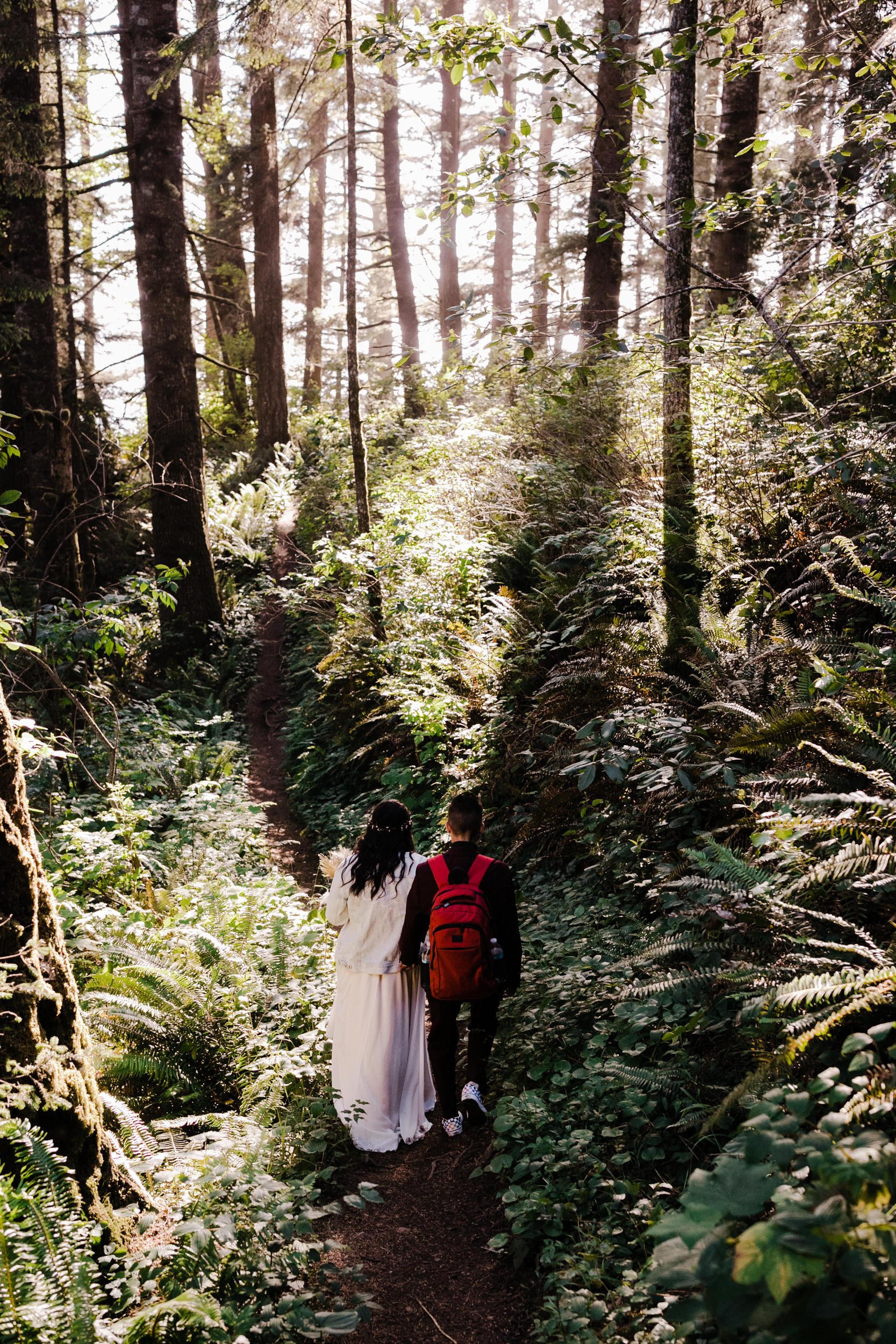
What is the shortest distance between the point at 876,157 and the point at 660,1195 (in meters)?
7.77

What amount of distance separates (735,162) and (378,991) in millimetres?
14843

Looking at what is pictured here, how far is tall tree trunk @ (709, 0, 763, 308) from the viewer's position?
42.3 feet

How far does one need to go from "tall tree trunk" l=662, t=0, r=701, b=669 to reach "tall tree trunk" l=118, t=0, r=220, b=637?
7.28 m

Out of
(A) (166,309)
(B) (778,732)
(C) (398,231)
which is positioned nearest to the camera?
(B) (778,732)

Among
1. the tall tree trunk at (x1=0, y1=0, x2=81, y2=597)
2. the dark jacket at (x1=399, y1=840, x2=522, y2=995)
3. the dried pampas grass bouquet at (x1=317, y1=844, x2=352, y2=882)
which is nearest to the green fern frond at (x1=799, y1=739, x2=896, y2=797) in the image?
the dark jacket at (x1=399, y1=840, x2=522, y2=995)

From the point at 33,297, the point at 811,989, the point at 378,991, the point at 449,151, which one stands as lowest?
the point at 378,991

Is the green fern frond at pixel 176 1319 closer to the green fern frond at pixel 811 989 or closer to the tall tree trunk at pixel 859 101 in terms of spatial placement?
the green fern frond at pixel 811 989

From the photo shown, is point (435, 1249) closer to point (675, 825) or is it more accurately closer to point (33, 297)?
point (675, 825)

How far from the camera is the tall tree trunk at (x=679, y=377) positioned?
6.13 meters

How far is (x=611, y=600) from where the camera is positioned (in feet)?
22.3

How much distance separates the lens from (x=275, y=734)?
469 inches

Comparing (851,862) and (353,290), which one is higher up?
(353,290)

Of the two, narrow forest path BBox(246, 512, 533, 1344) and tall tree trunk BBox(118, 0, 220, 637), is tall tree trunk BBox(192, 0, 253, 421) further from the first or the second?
narrow forest path BBox(246, 512, 533, 1344)

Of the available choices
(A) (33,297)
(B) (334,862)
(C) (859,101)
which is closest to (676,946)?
(B) (334,862)
